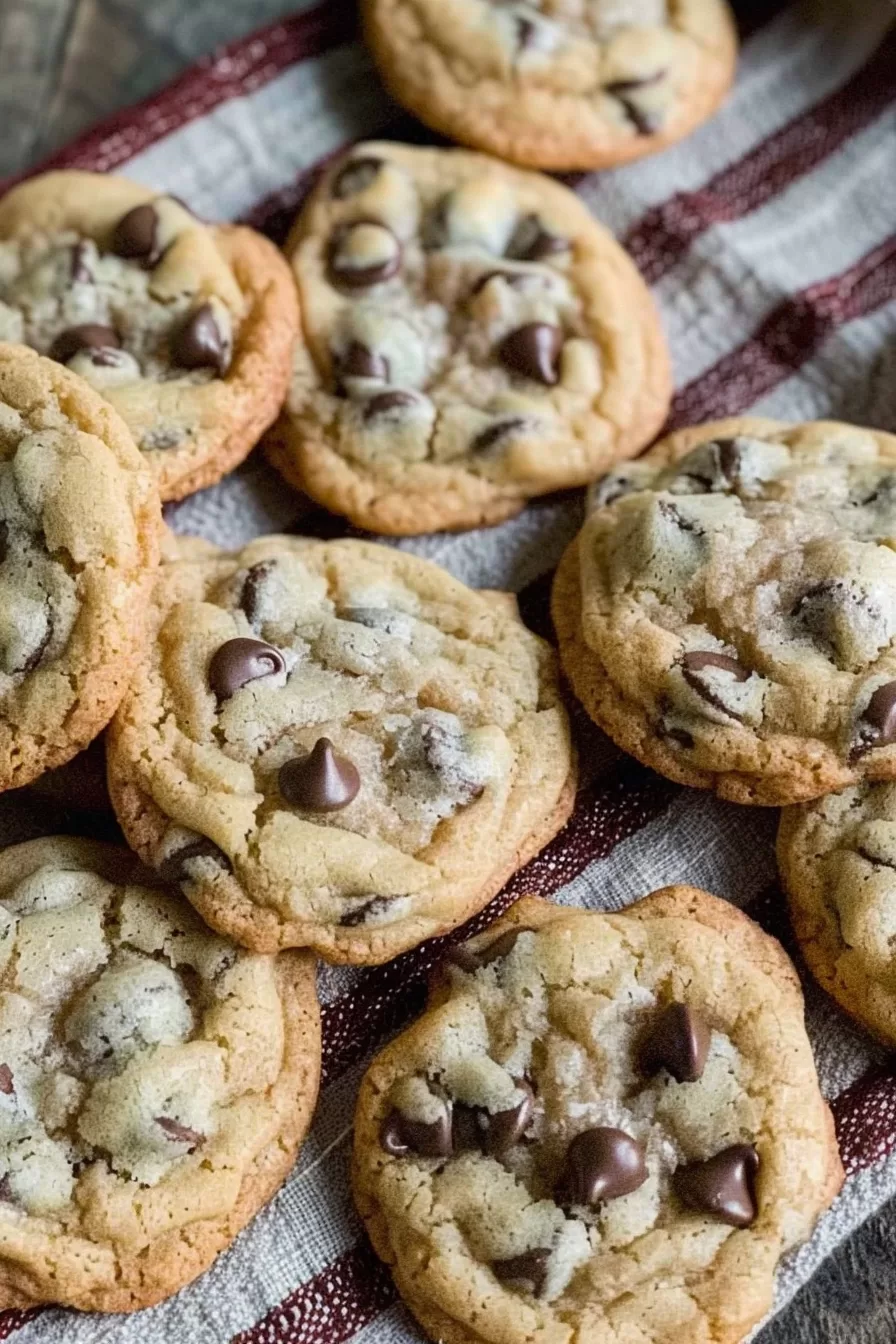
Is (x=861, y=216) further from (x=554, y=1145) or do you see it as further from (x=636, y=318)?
(x=554, y=1145)

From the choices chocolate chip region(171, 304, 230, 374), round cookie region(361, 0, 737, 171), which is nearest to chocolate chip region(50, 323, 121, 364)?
chocolate chip region(171, 304, 230, 374)

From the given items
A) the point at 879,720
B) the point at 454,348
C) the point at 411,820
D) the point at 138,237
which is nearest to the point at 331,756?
the point at 411,820

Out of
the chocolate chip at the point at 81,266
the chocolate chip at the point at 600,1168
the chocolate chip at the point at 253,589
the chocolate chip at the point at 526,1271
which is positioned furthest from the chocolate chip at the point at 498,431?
the chocolate chip at the point at 526,1271

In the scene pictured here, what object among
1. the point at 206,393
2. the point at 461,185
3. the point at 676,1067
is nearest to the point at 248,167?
the point at 461,185

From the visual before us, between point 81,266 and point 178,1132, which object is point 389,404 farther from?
point 178,1132

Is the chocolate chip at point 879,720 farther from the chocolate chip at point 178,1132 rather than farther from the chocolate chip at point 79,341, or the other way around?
the chocolate chip at point 79,341

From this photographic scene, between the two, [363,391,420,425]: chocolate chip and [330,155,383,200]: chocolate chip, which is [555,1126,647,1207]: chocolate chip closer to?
[363,391,420,425]: chocolate chip
